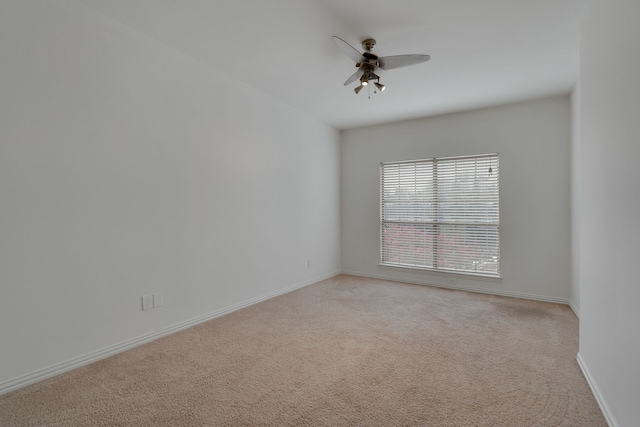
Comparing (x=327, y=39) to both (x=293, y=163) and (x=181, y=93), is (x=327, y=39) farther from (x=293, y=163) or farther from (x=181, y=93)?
(x=293, y=163)

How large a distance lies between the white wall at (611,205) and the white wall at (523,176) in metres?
1.94

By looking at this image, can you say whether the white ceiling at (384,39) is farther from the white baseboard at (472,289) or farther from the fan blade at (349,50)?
the white baseboard at (472,289)

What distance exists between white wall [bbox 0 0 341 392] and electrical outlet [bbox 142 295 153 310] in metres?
0.04

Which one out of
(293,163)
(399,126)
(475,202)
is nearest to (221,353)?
(293,163)

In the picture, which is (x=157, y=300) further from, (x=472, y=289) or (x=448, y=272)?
(x=472, y=289)

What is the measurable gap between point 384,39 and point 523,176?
9.08 ft

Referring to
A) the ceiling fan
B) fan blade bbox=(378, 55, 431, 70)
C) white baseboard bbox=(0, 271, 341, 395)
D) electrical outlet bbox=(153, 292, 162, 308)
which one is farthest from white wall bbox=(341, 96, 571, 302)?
electrical outlet bbox=(153, 292, 162, 308)

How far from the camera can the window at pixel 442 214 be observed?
169 inches

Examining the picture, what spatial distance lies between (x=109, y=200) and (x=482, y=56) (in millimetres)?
3505

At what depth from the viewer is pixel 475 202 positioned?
14.4ft

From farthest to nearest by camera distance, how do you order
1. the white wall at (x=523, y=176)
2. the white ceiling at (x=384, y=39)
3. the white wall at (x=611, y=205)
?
the white wall at (x=523, y=176), the white ceiling at (x=384, y=39), the white wall at (x=611, y=205)

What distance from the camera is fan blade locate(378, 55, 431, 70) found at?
7.95ft

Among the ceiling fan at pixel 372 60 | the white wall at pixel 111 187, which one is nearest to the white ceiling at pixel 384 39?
the ceiling fan at pixel 372 60

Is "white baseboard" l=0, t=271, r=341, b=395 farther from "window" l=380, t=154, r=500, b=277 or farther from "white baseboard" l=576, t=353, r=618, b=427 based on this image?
"white baseboard" l=576, t=353, r=618, b=427
